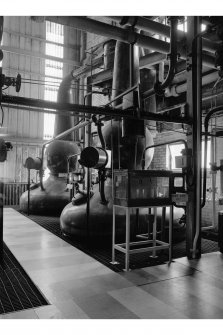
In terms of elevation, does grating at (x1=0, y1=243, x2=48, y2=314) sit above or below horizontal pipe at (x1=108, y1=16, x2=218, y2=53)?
below

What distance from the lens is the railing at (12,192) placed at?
11.5 m

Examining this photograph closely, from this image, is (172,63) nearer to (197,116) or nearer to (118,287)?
(197,116)

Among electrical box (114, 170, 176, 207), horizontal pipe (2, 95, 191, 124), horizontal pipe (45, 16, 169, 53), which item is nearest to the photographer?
horizontal pipe (2, 95, 191, 124)

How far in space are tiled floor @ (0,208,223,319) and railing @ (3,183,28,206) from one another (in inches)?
281

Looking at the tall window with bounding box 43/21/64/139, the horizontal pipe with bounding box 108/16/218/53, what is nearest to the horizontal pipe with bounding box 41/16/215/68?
the horizontal pipe with bounding box 108/16/218/53

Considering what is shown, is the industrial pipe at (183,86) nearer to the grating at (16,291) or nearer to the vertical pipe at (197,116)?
the vertical pipe at (197,116)

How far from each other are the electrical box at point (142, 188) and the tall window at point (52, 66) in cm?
921

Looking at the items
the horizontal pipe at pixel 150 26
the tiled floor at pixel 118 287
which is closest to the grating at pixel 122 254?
the tiled floor at pixel 118 287

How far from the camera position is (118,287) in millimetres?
3160

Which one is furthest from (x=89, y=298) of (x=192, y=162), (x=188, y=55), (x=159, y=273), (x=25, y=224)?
(x=25, y=224)

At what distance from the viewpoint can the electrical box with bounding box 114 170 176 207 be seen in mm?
3922

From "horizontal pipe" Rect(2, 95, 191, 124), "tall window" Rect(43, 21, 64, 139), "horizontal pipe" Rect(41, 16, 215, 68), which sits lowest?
"horizontal pipe" Rect(2, 95, 191, 124)

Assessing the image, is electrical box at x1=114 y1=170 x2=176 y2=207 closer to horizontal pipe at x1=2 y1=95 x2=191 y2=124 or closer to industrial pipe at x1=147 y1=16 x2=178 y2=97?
horizontal pipe at x1=2 y1=95 x2=191 y2=124

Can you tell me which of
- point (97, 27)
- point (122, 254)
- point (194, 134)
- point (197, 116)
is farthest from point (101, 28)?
point (122, 254)
